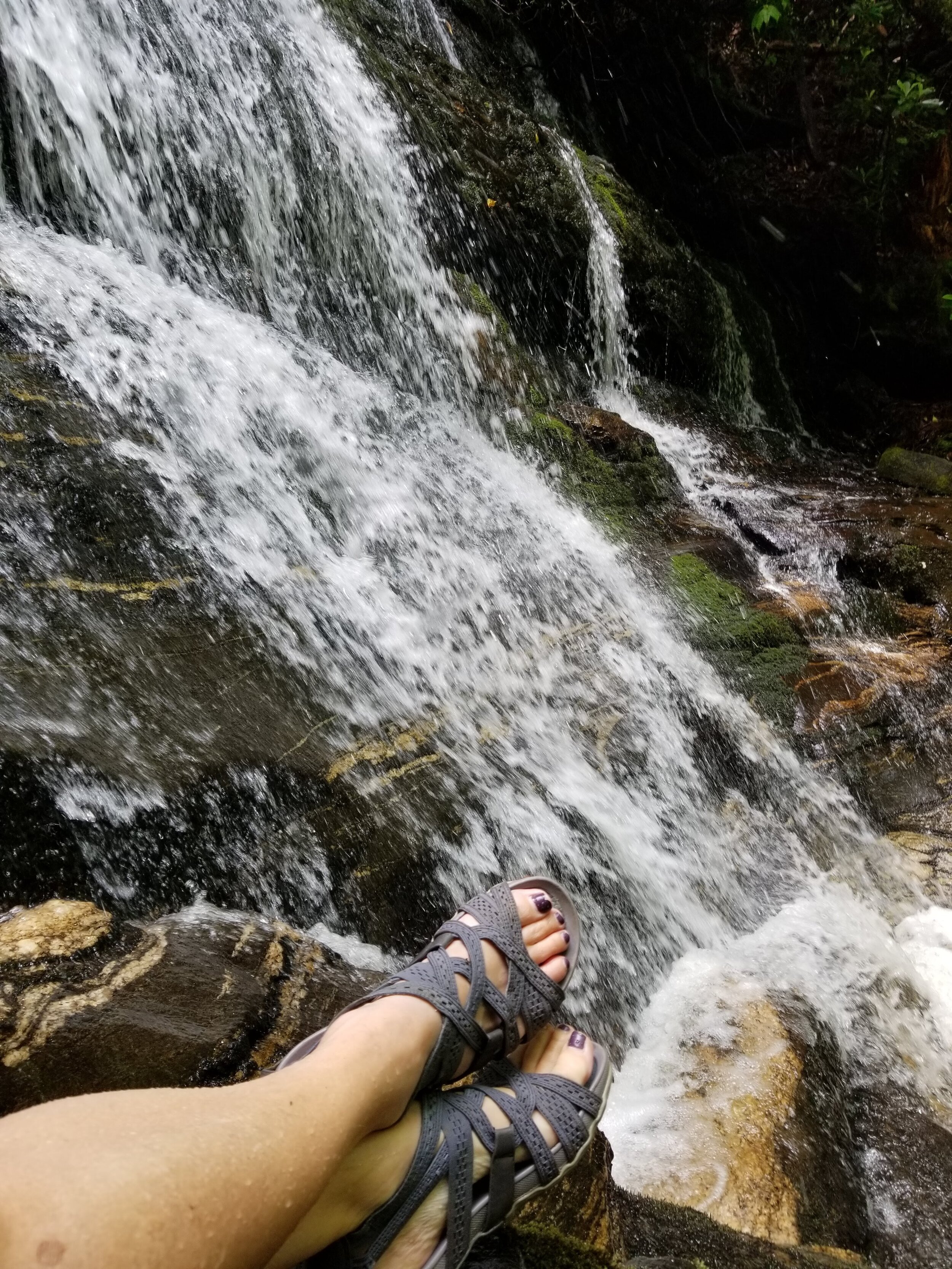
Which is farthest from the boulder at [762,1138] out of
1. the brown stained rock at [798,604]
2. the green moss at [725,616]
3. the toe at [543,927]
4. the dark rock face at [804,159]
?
the dark rock face at [804,159]

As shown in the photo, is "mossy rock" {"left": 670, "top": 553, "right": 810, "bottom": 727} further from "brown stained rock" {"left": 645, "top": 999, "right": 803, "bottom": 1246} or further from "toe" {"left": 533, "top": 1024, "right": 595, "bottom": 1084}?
"toe" {"left": 533, "top": 1024, "right": 595, "bottom": 1084}

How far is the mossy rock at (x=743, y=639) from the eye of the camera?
14.6ft

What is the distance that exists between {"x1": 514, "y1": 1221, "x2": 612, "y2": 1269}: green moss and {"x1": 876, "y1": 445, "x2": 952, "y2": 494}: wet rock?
7780 mm

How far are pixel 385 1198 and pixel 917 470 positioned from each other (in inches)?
331

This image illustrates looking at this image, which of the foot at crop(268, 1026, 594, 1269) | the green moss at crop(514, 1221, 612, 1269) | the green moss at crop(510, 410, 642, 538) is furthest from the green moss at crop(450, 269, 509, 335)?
the green moss at crop(514, 1221, 612, 1269)

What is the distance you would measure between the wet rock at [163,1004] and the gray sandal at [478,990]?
0.36 ft

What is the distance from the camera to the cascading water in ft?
8.69

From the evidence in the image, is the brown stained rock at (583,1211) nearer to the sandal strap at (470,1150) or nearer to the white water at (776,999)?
the sandal strap at (470,1150)

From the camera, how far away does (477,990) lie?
169cm

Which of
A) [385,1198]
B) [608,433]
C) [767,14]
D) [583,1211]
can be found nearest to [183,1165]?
[385,1198]

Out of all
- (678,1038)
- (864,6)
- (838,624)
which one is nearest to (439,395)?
(838,624)

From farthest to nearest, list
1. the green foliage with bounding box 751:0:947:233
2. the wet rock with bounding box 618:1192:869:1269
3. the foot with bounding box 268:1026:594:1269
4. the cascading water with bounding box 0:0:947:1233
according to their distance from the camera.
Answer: the green foliage with bounding box 751:0:947:233 < the cascading water with bounding box 0:0:947:1233 < the wet rock with bounding box 618:1192:869:1269 < the foot with bounding box 268:1026:594:1269

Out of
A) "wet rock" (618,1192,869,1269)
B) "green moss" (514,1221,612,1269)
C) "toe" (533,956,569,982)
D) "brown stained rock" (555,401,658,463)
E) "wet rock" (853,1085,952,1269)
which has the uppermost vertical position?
"brown stained rock" (555,401,658,463)

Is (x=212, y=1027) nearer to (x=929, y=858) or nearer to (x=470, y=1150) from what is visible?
(x=470, y=1150)
